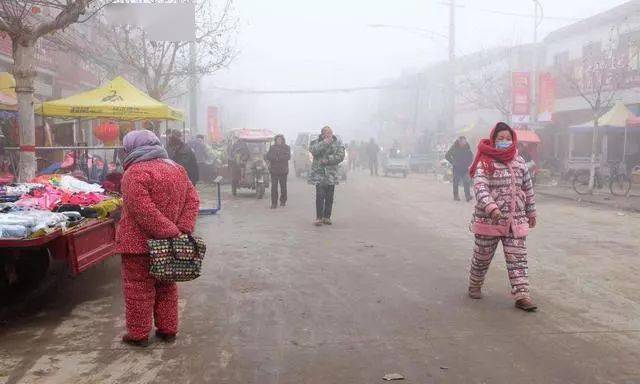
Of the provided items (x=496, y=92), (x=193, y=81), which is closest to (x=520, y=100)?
(x=496, y=92)

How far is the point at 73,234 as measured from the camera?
5.17 metres

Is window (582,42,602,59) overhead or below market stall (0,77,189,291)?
overhead

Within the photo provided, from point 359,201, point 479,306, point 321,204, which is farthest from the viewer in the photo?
point 359,201

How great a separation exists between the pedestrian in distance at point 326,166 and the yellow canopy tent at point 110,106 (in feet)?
11.4

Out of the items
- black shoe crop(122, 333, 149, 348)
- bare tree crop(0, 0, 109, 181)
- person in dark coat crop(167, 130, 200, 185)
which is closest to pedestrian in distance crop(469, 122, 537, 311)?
black shoe crop(122, 333, 149, 348)

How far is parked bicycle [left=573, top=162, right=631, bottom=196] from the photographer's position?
18.1 metres

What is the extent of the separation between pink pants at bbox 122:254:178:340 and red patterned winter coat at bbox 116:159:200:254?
0.12 m

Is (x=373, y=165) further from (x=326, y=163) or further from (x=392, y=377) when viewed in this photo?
(x=392, y=377)

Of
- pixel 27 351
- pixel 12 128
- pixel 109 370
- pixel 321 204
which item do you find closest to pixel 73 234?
Result: pixel 27 351

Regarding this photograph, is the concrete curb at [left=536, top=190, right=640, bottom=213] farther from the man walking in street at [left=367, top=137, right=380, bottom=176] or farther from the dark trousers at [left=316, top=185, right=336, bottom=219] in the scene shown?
the man walking in street at [left=367, top=137, right=380, bottom=176]

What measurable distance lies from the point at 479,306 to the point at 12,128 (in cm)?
994

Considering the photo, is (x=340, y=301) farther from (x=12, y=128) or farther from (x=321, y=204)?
(x=12, y=128)

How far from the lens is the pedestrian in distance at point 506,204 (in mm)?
5441

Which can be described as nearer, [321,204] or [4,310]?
[4,310]
